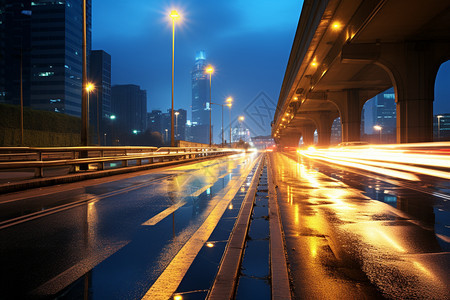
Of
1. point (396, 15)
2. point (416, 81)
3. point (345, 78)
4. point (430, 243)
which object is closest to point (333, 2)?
point (396, 15)

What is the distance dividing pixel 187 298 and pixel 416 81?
2685cm

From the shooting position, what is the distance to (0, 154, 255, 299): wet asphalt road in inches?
125

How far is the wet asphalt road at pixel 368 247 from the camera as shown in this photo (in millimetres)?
3137

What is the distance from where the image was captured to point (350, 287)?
3.15 meters

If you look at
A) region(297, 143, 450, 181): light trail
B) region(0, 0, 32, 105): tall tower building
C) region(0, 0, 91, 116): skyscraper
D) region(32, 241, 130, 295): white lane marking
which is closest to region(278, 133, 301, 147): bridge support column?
region(0, 0, 91, 116): skyscraper

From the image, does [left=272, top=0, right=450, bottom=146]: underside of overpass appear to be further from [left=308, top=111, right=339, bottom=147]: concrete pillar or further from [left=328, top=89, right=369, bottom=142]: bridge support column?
[left=308, top=111, right=339, bottom=147]: concrete pillar

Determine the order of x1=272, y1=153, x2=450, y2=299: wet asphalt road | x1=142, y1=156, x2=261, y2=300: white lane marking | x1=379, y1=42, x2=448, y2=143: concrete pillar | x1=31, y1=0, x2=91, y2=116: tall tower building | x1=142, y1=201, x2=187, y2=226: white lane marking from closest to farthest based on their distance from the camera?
x1=142, y1=156, x2=261, y2=300: white lane marking
x1=272, y1=153, x2=450, y2=299: wet asphalt road
x1=142, y1=201, x2=187, y2=226: white lane marking
x1=379, y1=42, x2=448, y2=143: concrete pillar
x1=31, y1=0, x2=91, y2=116: tall tower building

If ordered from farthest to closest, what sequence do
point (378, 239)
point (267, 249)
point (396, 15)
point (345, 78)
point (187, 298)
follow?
point (345, 78) < point (396, 15) < point (378, 239) < point (267, 249) < point (187, 298)

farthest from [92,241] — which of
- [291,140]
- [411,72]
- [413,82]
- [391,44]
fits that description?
[291,140]

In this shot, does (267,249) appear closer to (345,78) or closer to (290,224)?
(290,224)

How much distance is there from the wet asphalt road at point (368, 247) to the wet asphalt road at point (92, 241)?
1.58m

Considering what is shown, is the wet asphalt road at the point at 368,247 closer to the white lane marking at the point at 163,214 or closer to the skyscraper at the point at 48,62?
the white lane marking at the point at 163,214

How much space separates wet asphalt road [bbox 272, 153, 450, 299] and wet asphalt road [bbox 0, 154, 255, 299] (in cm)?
158

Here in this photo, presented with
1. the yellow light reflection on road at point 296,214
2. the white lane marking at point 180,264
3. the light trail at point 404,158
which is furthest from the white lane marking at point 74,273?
the light trail at point 404,158
